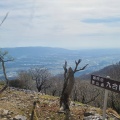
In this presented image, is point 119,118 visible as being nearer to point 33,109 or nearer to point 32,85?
point 33,109

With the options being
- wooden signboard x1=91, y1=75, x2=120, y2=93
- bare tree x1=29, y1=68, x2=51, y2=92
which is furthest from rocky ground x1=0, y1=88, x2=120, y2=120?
bare tree x1=29, y1=68, x2=51, y2=92

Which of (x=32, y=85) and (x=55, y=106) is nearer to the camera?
(x=55, y=106)

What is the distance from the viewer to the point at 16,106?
17531mm

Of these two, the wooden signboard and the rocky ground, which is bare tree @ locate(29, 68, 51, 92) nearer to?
the rocky ground

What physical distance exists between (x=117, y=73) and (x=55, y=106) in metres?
27.2

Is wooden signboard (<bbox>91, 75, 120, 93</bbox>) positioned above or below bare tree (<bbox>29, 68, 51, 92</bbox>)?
above

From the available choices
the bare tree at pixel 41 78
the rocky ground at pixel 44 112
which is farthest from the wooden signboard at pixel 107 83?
the bare tree at pixel 41 78

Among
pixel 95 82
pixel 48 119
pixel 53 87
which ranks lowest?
pixel 53 87

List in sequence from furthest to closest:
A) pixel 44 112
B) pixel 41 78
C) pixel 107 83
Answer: pixel 41 78 → pixel 44 112 → pixel 107 83

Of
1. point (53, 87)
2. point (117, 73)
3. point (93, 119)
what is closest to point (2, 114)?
point (93, 119)

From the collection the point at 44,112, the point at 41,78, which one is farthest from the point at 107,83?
the point at 41,78

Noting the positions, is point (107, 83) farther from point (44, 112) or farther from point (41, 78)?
point (41, 78)

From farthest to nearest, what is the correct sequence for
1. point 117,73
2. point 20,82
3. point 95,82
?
point 20,82 → point 117,73 → point 95,82

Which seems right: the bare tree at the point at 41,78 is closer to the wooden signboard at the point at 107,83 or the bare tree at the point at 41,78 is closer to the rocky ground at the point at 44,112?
the rocky ground at the point at 44,112
